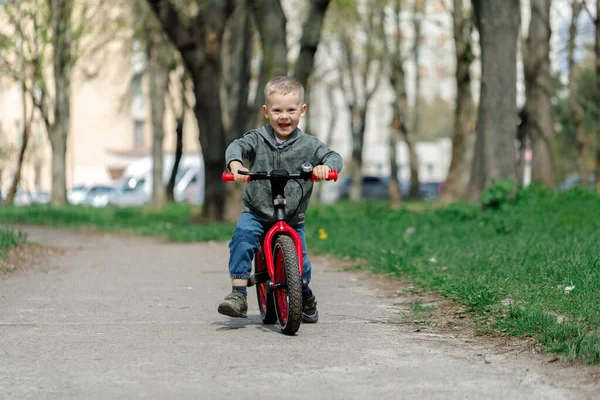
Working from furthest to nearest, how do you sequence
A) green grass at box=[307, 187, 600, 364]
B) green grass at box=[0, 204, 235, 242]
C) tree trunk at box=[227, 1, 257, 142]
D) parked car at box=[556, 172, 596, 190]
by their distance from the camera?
tree trunk at box=[227, 1, 257, 142] → parked car at box=[556, 172, 596, 190] → green grass at box=[0, 204, 235, 242] → green grass at box=[307, 187, 600, 364]

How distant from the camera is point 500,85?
17328 millimetres

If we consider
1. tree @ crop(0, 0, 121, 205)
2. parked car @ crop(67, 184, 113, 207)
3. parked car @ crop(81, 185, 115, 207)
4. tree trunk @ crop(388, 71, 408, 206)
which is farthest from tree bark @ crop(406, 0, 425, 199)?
parked car @ crop(67, 184, 113, 207)

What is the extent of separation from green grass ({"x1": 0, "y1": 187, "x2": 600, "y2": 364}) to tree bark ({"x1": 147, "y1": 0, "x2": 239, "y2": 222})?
939mm

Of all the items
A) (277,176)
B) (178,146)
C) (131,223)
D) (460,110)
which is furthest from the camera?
(178,146)

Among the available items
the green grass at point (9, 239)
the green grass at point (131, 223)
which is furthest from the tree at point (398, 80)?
the green grass at point (9, 239)

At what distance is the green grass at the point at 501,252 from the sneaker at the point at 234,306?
151 centimetres

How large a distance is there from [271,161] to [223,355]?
150 cm

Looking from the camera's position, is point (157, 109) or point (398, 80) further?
point (398, 80)

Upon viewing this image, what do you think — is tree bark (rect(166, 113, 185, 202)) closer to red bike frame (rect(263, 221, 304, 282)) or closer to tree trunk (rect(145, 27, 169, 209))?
tree trunk (rect(145, 27, 169, 209))

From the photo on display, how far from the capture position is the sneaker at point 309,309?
6926 mm

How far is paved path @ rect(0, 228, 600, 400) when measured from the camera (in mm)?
4844

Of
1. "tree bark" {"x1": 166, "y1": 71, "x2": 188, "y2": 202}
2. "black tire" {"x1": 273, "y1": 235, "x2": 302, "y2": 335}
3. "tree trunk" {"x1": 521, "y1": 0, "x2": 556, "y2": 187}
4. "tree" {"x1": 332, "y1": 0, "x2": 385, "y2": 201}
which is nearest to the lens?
"black tire" {"x1": 273, "y1": 235, "x2": 302, "y2": 335}

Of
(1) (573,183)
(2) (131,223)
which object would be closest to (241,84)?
(2) (131,223)

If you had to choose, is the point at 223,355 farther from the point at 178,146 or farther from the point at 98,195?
the point at 98,195
